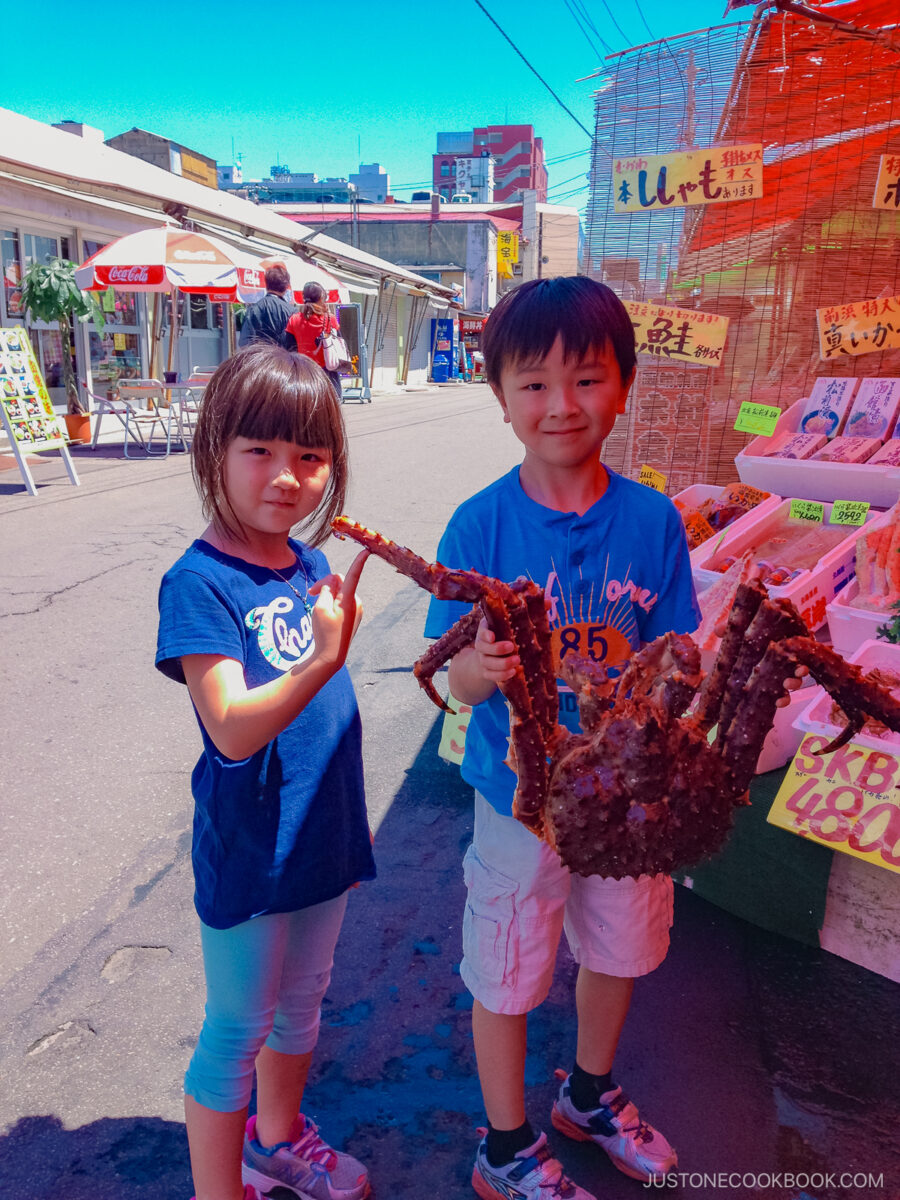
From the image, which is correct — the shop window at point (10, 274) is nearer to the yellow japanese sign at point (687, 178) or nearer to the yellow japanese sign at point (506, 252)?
the yellow japanese sign at point (687, 178)

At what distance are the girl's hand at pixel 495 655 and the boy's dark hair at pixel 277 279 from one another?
26.3ft

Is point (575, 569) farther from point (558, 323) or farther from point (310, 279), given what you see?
point (310, 279)

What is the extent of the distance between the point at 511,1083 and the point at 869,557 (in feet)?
6.14

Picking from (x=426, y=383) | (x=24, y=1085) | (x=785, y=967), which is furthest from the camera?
(x=426, y=383)

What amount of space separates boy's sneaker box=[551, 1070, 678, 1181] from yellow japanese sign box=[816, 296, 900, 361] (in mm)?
2912

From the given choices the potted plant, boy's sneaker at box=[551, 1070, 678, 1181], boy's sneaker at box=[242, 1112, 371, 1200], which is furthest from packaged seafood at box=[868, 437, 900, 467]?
the potted plant

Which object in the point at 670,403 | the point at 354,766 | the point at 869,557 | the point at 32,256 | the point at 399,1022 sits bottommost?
the point at 399,1022

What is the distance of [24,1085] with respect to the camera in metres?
1.96

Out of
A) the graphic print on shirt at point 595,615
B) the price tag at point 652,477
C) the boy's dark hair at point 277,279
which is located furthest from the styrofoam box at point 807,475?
the boy's dark hair at point 277,279

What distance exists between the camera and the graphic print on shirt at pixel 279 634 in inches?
56.6

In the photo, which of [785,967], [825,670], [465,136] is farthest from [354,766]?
[465,136]

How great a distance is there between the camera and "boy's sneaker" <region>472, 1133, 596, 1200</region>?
1643 mm

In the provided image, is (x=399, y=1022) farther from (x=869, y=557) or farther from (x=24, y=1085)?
(x=869, y=557)

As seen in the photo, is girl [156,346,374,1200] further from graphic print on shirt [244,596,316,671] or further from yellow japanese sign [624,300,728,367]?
yellow japanese sign [624,300,728,367]
